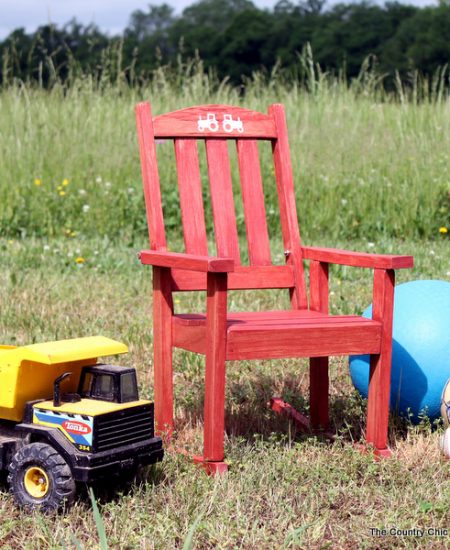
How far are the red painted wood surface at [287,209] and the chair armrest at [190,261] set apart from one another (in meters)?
0.64

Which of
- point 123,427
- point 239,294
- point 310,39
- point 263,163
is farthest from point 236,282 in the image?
point 310,39

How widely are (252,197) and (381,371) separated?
0.97m

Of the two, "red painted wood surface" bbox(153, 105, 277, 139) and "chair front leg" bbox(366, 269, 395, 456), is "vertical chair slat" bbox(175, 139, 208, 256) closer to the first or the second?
"red painted wood surface" bbox(153, 105, 277, 139)

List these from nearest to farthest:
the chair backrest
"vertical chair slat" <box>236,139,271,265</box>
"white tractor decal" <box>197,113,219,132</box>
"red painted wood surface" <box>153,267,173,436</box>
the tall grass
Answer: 1. "red painted wood surface" <box>153,267,173,436</box>
2. the chair backrest
3. "white tractor decal" <box>197,113,219,132</box>
4. "vertical chair slat" <box>236,139,271,265</box>
5. the tall grass

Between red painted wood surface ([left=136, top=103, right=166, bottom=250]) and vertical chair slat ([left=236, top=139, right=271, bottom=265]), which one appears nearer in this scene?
red painted wood surface ([left=136, top=103, right=166, bottom=250])

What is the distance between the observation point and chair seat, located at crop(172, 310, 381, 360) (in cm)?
286

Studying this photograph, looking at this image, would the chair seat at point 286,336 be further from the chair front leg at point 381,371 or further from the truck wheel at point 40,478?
the truck wheel at point 40,478

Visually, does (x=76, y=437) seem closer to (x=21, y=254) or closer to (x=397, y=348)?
(x=397, y=348)

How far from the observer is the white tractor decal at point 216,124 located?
3541mm

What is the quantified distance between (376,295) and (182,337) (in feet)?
2.22

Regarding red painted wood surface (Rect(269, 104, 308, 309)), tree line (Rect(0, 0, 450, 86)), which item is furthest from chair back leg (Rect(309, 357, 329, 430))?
tree line (Rect(0, 0, 450, 86))

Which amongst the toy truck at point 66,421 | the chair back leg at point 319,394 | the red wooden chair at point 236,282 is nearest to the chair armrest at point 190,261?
the red wooden chair at point 236,282

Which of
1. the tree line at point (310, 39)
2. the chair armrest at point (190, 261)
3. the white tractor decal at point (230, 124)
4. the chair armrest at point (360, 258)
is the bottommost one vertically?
the chair armrest at point (360, 258)

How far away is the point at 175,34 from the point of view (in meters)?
38.7
